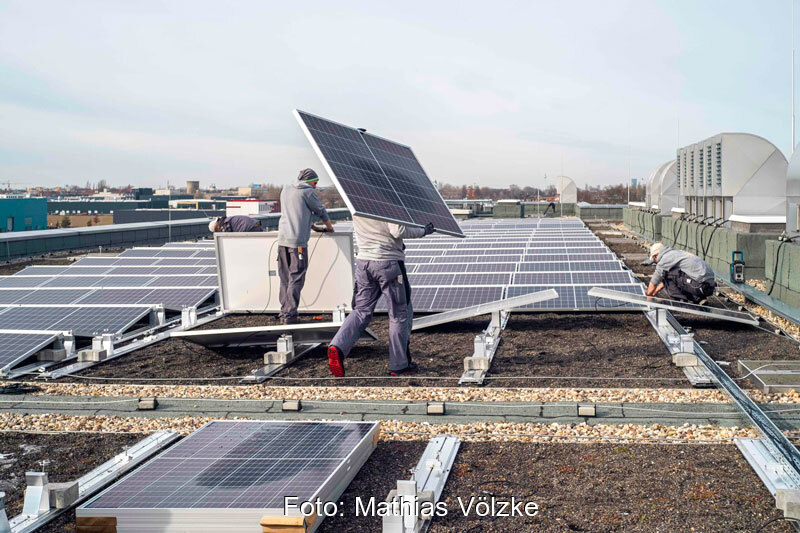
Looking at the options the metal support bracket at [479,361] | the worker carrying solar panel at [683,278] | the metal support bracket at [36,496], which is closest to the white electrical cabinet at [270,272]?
the metal support bracket at [479,361]

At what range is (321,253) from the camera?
11.8m

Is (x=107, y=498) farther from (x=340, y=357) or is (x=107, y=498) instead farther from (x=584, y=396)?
(x=584, y=396)

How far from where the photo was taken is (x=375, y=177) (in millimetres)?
8953

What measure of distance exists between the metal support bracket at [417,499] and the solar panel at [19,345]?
6089 mm

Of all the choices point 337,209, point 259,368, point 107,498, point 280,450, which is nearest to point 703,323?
point 259,368

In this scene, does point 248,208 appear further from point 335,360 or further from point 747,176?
point 335,360

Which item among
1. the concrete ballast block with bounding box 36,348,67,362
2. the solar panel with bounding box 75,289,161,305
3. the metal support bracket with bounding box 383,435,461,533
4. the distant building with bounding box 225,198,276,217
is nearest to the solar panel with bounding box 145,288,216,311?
the solar panel with bounding box 75,289,161,305

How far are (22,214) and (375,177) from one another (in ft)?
116

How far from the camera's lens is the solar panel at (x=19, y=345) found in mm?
9195

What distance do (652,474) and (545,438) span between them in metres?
1.03

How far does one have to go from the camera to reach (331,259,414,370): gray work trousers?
8094 mm

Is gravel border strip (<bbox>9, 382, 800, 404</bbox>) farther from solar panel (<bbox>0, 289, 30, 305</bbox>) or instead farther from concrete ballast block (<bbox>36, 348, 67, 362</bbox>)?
solar panel (<bbox>0, 289, 30, 305</bbox>)

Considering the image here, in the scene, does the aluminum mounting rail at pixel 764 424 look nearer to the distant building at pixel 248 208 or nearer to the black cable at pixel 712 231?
the black cable at pixel 712 231

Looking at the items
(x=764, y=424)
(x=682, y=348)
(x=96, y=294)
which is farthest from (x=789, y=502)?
(x=96, y=294)
